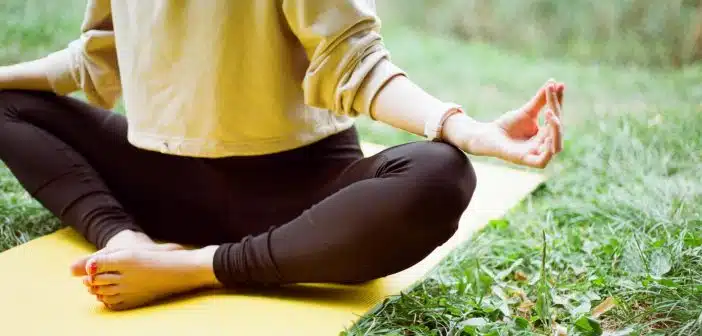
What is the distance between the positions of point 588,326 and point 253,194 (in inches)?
19.2

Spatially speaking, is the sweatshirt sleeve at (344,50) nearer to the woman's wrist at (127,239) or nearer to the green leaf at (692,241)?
the woman's wrist at (127,239)

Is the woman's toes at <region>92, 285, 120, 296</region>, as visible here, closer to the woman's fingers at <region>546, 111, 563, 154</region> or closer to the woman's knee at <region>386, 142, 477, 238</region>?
the woman's knee at <region>386, 142, 477, 238</region>

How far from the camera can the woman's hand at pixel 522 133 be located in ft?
2.62

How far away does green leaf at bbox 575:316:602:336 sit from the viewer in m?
0.87

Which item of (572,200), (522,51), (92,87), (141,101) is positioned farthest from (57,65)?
(522,51)

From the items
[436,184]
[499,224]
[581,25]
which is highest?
[436,184]

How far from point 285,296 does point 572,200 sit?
649 mm

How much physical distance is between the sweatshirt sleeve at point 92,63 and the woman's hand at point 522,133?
57 cm

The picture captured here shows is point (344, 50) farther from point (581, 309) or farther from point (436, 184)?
point (581, 309)

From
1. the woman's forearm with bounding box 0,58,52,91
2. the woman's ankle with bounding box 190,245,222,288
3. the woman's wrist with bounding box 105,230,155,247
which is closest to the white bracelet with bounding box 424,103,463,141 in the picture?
the woman's ankle with bounding box 190,245,222,288

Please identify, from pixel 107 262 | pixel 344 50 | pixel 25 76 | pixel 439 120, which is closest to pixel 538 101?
pixel 439 120

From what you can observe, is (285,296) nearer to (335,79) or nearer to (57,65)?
(335,79)

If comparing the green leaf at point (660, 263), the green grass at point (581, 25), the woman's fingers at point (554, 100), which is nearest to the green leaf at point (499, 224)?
the green leaf at point (660, 263)

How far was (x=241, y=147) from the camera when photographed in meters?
1.01
